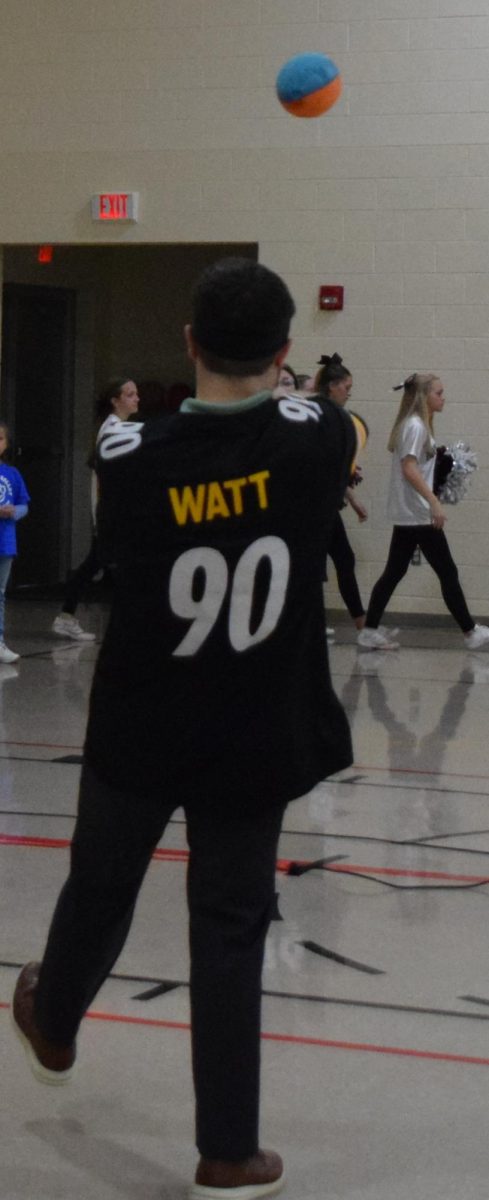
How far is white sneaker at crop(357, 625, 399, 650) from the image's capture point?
10.4 metres

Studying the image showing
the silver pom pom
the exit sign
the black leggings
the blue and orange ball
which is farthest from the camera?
the exit sign

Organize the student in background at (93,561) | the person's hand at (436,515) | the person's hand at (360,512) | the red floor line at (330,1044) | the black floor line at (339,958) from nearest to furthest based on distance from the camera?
the red floor line at (330,1044) → the black floor line at (339,958) → the student in background at (93,561) → the person's hand at (436,515) → the person's hand at (360,512)

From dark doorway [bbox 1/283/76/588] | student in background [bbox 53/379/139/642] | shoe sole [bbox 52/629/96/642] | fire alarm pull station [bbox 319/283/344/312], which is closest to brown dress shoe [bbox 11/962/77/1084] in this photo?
student in background [bbox 53/379/139/642]

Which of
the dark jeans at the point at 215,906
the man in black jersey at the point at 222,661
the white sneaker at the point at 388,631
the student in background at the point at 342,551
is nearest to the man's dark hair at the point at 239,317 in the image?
the man in black jersey at the point at 222,661

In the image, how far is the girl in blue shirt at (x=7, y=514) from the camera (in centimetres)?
941

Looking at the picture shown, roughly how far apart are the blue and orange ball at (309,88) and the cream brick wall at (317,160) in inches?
143

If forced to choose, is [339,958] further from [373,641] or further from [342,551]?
[342,551]

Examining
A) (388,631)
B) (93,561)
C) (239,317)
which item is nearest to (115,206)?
(93,561)

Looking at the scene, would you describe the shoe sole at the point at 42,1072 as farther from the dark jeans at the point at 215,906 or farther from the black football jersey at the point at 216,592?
the black football jersey at the point at 216,592

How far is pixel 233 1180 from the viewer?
2607 mm

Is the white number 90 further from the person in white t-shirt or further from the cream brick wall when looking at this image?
the cream brick wall

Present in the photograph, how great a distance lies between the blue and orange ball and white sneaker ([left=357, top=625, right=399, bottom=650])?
359 cm

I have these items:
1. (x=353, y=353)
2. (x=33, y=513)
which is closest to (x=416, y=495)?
(x=353, y=353)

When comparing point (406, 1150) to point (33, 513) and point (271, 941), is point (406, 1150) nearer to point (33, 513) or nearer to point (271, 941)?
point (271, 941)
